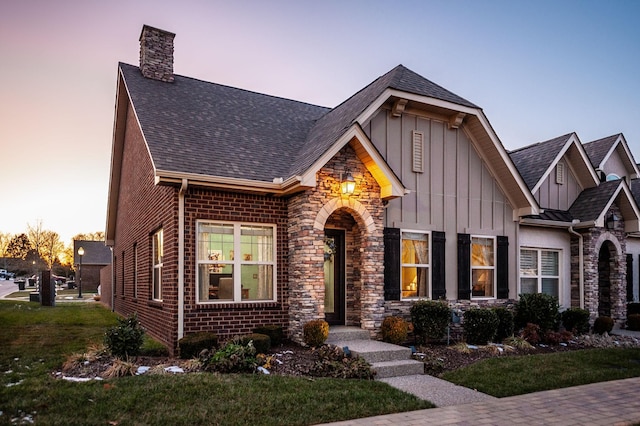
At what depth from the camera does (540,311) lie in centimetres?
1169

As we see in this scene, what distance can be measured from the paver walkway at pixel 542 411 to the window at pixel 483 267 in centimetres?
509

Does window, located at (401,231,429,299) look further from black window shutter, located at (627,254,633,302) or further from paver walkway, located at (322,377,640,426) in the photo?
black window shutter, located at (627,254,633,302)

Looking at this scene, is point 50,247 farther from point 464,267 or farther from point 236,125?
point 464,267

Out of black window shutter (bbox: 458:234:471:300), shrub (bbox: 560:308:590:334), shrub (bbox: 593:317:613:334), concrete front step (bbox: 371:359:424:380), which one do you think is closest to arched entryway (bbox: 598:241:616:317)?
shrub (bbox: 593:317:613:334)

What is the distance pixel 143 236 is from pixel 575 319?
Answer: 11.8m

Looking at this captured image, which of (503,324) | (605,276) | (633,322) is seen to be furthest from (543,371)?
(605,276)

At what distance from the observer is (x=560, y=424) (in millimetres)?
5484

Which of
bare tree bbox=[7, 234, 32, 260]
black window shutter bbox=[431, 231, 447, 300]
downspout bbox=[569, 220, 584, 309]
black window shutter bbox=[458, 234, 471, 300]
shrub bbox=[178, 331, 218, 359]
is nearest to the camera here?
shrub bbox=[178, 331, 218, 359]

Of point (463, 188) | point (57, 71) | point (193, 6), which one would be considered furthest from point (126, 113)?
point (463, 188)

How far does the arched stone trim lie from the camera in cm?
945

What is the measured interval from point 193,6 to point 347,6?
168 inches

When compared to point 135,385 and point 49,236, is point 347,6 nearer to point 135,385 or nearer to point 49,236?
point 135,385

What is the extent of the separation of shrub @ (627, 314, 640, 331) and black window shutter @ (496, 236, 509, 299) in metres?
4.81

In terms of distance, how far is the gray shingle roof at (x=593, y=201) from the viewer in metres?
13.5
